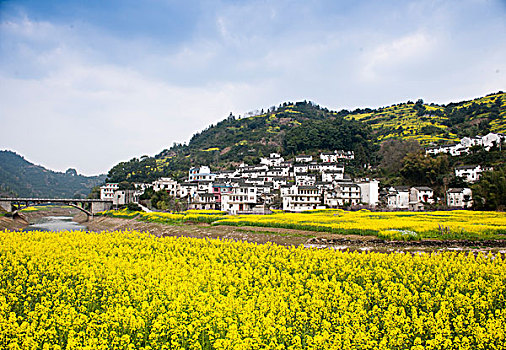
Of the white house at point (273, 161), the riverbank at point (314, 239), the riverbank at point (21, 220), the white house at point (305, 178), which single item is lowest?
the riverbank at point (21, 220)

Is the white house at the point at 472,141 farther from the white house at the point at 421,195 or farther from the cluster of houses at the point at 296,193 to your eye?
the cluster of houses at the point at 296,193

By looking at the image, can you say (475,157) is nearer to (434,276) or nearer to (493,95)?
(434,276)

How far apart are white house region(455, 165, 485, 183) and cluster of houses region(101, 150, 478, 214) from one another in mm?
7791

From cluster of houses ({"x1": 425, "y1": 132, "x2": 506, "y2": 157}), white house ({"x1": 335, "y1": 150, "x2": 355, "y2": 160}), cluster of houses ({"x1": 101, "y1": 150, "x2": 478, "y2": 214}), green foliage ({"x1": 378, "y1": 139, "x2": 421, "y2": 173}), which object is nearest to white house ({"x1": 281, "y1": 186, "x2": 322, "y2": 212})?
cluster of houses ({"x1": 101, "y1": 150, "x2": 478, "y2": 214})

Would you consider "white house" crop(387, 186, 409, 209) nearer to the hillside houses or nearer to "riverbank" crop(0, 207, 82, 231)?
the hillside houses

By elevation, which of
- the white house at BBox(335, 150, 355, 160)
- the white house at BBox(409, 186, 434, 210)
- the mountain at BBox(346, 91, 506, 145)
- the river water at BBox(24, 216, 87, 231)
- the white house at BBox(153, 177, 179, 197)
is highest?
the mountain at BBox(346, 91, 506, 145)

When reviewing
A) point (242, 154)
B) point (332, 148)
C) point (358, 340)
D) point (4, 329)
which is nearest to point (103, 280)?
point (4, 329)

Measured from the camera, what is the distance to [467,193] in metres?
62.8

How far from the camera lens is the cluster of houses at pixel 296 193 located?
68.2 metres

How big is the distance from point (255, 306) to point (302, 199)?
59.1 metres

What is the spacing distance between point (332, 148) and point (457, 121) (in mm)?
55155

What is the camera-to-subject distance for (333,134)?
110625mm

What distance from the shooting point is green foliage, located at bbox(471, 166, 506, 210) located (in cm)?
4888

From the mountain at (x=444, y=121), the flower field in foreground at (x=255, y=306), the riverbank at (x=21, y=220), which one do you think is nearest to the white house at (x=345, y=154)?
the mountain at (x=444, y=121)
